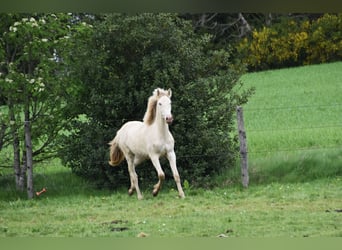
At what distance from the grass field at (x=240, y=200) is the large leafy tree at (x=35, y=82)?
56 centimetres

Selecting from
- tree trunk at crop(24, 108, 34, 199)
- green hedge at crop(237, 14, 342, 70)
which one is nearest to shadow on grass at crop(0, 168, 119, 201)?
tree trunk at crop(24, 108, 34, 199)

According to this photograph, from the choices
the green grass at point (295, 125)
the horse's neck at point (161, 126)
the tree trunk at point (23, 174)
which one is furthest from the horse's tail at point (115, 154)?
the green grass at point (295, 125)

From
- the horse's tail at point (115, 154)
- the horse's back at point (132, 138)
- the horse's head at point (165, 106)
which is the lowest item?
the horse's tail at point (115, 154)

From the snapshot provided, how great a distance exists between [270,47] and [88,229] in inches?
488

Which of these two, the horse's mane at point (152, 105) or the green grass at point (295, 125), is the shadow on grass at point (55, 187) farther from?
the green grass at point (295, 125)

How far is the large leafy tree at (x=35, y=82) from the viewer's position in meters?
8.21

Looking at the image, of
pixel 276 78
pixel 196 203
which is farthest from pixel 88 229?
pixel 276 78

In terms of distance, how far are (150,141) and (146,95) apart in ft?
3.70

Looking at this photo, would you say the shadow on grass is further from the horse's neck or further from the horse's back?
the horse's neck

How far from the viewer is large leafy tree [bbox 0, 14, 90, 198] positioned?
821 centimetres

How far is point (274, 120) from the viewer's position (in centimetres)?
1126

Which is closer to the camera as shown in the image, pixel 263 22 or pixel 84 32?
pixel 84 32

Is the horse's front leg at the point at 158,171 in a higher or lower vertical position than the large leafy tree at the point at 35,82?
lower
